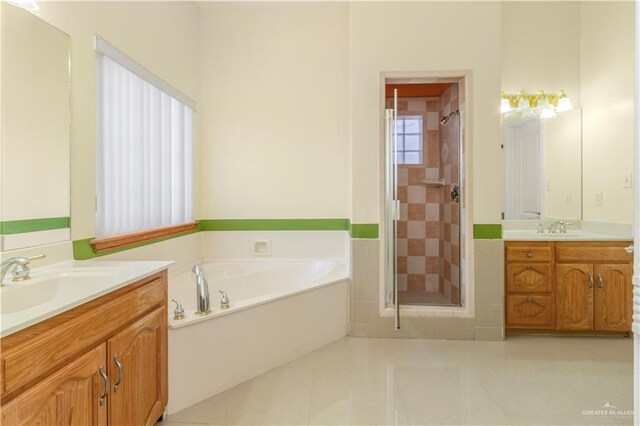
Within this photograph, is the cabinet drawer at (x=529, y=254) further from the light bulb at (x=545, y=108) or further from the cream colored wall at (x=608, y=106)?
the light bulb at (x=545, y=108)

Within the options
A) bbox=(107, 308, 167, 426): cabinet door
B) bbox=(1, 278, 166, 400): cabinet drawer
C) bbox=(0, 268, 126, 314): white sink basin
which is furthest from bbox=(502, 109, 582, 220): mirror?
bbox=(0, 268, 126, 314): white sink basin

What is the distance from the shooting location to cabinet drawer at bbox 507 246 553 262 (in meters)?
2.90

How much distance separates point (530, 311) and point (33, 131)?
3.41m

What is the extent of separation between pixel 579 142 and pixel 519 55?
38.8 inches

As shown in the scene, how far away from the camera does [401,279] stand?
4191 mm

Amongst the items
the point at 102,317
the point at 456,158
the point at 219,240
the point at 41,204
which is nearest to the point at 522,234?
the point at 456,158

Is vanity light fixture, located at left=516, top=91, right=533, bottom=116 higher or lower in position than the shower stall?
higher

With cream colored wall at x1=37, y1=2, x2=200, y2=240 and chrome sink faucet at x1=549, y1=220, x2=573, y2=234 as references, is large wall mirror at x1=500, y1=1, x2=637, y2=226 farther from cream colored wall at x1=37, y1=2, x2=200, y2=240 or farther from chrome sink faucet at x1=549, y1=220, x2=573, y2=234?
cream colored wall at x1=37, y1=2, x2=200, y2=240

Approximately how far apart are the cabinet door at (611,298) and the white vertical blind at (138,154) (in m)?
3.40

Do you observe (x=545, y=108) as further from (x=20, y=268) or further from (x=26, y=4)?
(x=20, y=268)

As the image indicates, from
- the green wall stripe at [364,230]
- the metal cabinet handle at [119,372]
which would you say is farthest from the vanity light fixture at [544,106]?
the metal cabinet handle at [119,372]

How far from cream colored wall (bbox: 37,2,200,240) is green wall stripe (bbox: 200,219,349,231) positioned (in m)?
1.27

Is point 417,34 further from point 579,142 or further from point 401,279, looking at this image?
point 401,279

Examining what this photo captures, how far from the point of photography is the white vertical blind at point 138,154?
210 centimetres
